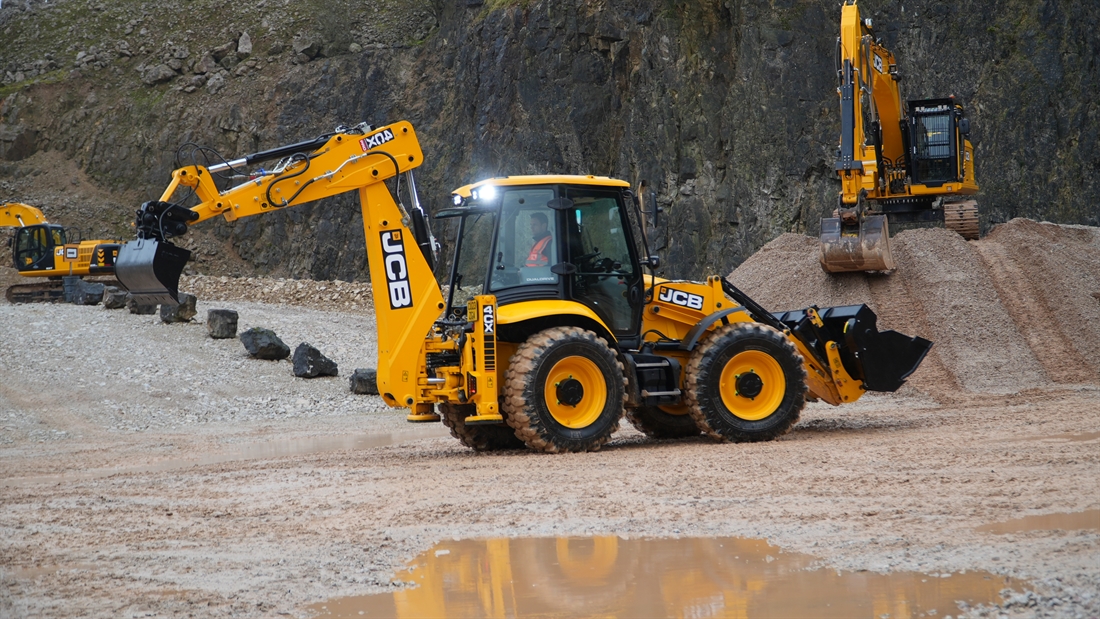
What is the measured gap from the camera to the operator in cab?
392 inches

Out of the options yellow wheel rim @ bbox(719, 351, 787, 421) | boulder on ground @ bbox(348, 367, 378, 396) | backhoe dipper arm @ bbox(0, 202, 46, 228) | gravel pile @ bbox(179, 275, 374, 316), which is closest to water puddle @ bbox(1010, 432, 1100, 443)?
yellow wheel rim @ bbox(719, 351, 787, 421)

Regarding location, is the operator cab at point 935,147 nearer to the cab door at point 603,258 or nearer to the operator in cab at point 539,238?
the cab door at point 603,258

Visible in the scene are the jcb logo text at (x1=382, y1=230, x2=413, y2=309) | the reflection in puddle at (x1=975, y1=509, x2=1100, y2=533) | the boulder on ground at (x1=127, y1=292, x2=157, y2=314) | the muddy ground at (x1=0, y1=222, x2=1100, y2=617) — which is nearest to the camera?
the muddy ground at (x1=0, y1=222, x2=1100, y2=617)

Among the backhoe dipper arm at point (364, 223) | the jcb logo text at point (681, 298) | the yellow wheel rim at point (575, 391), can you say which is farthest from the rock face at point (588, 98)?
the backhoe dipper arm at point (364, 223)

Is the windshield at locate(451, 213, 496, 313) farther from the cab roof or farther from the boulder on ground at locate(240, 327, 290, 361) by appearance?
the boulder on ground at locate(240, 327, 290, 361)

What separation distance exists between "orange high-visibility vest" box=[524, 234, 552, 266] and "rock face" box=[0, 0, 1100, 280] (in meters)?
22.2

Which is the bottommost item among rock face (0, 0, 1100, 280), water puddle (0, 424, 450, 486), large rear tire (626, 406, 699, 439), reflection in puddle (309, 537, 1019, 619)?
water puddle (0, 424, 450, 486)

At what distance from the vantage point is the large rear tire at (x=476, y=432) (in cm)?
1040

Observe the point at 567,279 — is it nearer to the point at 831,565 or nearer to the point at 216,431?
the point at 831,565

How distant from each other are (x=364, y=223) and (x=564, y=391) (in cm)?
255

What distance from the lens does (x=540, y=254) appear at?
998 centimetres

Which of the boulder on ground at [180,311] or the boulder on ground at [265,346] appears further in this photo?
the boulder on ground at [180,311]

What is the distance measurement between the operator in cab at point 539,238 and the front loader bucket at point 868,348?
2798mm

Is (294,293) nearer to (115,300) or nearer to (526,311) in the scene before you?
(115,300)
